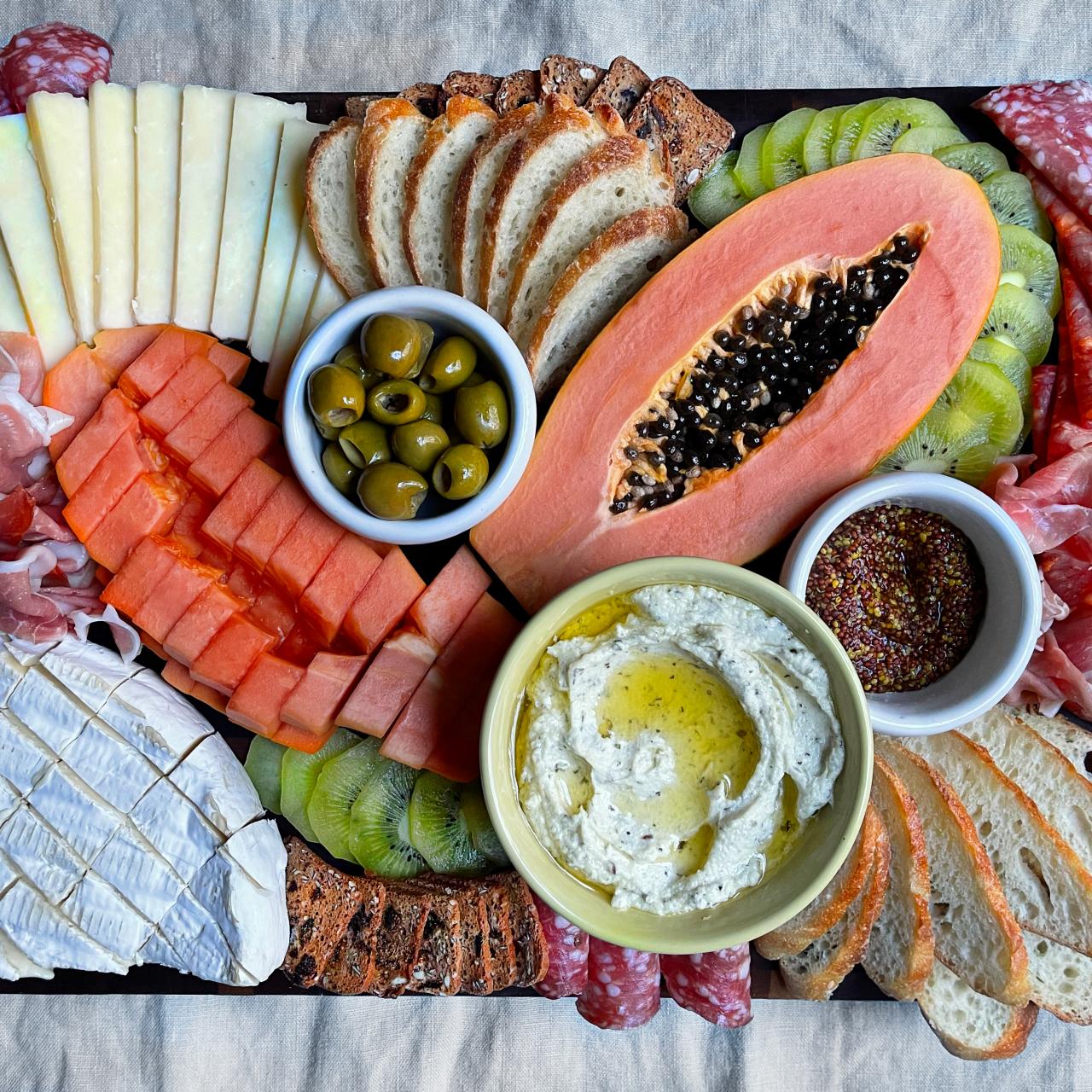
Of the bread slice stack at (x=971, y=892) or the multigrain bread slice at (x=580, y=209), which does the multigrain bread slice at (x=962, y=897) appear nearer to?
the bread slice stack at (x=971, y=892)

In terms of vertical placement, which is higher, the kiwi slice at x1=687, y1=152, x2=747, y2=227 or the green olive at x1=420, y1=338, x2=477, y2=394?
the kiwi slice at x1=687, y1=152, x2=747, y2=227

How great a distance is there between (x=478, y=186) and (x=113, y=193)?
2.49 ft

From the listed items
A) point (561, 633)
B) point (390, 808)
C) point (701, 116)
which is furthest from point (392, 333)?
point (390, 808)

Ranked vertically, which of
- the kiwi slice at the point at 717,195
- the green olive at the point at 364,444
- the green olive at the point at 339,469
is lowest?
the green olive at the point at 339,469

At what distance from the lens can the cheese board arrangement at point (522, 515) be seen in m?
1.82

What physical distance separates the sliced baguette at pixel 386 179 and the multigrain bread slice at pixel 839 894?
4.66ft

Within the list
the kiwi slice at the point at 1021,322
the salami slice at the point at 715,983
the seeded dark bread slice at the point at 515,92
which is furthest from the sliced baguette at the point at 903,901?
the seeded dark bread slice at the point at 515,92

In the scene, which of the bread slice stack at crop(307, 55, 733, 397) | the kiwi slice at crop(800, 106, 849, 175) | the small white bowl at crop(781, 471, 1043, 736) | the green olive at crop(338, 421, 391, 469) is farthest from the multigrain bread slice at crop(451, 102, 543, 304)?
the small white bowl at crop(781, 471, 1043, 736)

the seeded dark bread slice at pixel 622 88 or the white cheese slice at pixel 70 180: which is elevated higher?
the seeded dark bread slice at pixel 622 88

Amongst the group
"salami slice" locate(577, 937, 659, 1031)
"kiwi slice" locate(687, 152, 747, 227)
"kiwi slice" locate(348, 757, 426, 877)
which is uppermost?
"kiwi slice" locate(687, 152, 747, 227)

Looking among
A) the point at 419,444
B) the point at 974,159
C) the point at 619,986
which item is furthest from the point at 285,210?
the point at 619,986

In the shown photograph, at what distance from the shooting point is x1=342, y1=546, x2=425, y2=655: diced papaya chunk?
1.97m

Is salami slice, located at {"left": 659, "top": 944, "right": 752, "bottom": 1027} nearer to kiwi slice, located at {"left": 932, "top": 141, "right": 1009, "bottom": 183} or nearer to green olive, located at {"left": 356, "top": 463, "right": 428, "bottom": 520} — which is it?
green olive, located at {"left": 356, "top": 463, "right": 428, "bottom": 520}

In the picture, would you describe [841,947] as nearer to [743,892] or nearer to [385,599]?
[743,892]
